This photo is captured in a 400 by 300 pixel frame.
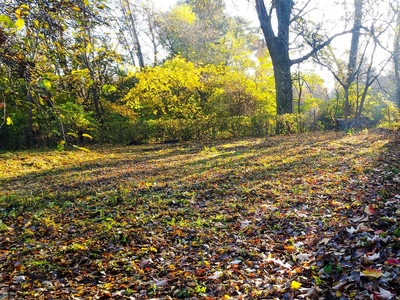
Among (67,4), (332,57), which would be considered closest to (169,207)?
(67,4)

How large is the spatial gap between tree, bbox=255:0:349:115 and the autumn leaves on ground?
25.2 ft

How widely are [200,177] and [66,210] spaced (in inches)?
95.2

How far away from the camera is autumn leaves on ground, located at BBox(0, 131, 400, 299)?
2285 mm

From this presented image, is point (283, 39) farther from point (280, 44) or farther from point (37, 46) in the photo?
point (37, 46)

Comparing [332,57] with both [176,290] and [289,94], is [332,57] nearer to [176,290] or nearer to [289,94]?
[289,94]

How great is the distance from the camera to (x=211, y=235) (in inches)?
128

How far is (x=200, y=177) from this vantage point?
18.7 ft

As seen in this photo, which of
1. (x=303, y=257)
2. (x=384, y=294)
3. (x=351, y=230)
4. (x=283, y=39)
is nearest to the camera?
(x=384, y=294)

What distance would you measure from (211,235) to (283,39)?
11399 millimetres

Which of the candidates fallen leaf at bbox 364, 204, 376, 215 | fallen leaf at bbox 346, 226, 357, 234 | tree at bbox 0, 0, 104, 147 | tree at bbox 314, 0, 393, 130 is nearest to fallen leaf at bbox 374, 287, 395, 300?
fallen leaf at bbox 346, 226, 357, 234

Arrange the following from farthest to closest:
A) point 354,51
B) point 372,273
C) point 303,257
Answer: point 354,51, point 303,257, point 372,273

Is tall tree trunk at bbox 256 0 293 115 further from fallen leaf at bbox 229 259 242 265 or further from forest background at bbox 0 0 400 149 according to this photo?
fallen leaf at bbox 229 259 242 265

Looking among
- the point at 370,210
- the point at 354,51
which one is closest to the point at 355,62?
the point at 354,51

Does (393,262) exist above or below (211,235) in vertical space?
above
